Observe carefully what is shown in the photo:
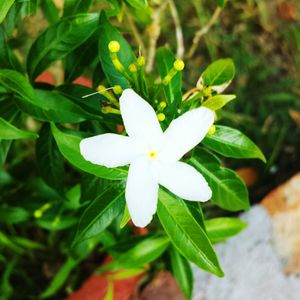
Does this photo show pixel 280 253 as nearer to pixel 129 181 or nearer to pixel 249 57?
pixel 249 57

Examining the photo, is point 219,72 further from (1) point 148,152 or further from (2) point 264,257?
(2) point 264,257

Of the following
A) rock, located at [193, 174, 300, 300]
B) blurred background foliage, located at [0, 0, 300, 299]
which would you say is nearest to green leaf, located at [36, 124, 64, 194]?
blurred background foliage, located at [0, 0, 300, 299]

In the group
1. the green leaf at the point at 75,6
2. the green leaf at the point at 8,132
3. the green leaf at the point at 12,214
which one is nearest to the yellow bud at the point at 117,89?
the green leaf at the point at 8,132

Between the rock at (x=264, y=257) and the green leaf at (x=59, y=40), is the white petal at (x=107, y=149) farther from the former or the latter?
the rock at (x=264, y=257)

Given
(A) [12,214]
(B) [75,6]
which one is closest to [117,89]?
(B) [75,6]

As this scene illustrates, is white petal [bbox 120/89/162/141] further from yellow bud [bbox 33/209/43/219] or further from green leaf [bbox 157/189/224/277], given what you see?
yellow bud [bbox 33/209/43/219]

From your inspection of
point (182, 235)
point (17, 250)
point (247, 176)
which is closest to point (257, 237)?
point (247, 176)
